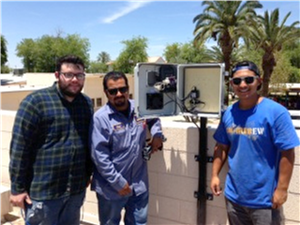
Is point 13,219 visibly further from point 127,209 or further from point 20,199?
point 127,209

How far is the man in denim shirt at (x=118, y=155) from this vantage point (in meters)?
2.25

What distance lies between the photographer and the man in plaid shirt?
6.90ft

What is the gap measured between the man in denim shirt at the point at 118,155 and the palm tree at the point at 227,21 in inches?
646

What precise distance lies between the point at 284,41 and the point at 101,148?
1833 cm

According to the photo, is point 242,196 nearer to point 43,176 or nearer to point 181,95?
point 181,95

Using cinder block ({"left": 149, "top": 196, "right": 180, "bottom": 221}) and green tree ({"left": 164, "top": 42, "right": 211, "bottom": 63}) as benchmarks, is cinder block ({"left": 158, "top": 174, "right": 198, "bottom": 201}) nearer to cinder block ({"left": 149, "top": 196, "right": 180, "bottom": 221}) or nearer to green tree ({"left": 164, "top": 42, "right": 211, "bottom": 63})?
cinder block ({"left": 149, "top": 196, "right": 180, "bottom": 221})

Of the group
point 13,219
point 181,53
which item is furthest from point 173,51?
A: point 13,219

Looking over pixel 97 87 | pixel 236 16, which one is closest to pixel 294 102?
pixel 236 16

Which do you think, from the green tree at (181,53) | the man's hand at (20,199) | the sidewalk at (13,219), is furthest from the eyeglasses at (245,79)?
the green tree at (181,53)

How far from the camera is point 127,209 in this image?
2541 mm

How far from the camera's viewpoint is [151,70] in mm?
2504

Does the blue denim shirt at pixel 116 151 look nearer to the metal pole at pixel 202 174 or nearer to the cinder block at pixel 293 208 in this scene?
the metal pole at pixel 202 174

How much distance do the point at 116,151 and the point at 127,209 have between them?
574 mm

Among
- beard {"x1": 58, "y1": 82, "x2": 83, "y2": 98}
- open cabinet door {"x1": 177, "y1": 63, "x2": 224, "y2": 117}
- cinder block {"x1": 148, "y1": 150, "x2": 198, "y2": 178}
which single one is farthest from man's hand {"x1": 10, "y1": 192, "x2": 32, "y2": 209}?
open cabinet door {"x1": 177, "y1": 63, "x2": 224, "y2": 117}
